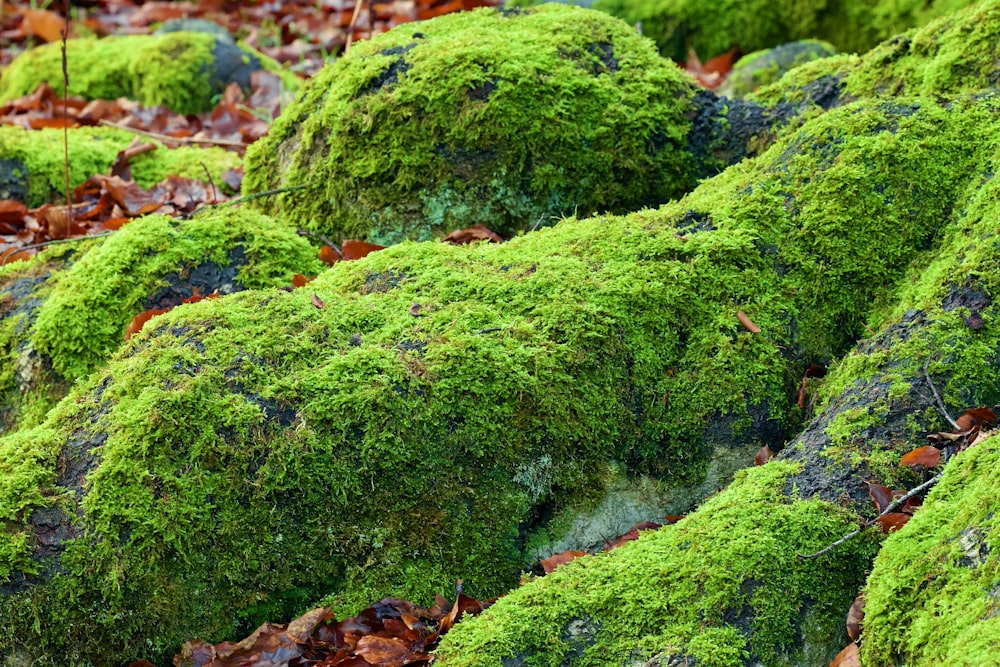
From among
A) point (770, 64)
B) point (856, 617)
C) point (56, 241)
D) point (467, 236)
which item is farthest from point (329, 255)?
point (770, 64)

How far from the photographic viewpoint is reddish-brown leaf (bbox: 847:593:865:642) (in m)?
2.77

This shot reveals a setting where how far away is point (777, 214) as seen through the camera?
3.86m

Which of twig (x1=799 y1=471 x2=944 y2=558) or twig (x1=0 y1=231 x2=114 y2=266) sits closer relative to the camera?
twig (x1=799 y1=471 x2=944 y2=558)

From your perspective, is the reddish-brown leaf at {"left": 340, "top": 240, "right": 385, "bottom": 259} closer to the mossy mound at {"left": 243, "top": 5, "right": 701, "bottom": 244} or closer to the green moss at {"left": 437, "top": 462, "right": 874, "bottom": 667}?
the mossy mound at {"left": 243, "top": 5, "right": 701, "bottom": 244}

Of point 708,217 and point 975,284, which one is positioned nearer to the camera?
point 975,284

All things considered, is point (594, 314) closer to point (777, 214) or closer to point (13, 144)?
point (777, 214)

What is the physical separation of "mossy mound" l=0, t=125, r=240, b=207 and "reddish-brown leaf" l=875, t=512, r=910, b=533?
4.61 meters

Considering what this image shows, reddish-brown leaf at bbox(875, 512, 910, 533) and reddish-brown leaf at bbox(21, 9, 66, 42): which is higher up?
reddish-brown leaf at bbox(875, 512, 910, 533)

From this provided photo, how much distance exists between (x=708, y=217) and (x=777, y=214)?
264 millimetres

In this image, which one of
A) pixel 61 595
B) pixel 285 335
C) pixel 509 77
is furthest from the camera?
pixel 509 77

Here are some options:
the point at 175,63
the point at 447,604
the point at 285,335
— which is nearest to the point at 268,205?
the point at 285,335

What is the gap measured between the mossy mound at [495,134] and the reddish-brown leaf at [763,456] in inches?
63.8

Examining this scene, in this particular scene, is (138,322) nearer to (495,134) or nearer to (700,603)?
(495,134)

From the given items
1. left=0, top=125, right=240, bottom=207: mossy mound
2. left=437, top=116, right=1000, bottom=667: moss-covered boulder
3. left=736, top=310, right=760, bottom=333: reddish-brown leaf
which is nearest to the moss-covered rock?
left=0, top=125, right=240, bottom=207: mossy mound
